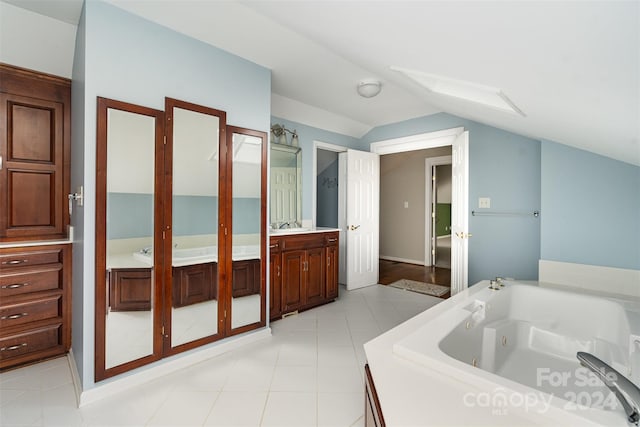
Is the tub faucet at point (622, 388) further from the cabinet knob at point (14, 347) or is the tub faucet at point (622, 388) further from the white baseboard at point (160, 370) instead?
the cabinet knob at point (14, 347)

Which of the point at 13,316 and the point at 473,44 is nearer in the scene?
the point at 473,44

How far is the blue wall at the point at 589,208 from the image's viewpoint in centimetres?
214

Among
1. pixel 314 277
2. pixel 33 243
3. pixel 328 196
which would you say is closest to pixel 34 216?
pixel 33 243

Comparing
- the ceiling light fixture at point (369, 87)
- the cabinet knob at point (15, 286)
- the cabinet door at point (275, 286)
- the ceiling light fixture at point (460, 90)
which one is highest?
the ceiling light fixture at point (369, 87)

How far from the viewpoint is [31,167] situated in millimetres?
2217

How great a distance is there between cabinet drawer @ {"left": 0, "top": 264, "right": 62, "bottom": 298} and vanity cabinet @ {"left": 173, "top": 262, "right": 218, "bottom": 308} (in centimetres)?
97

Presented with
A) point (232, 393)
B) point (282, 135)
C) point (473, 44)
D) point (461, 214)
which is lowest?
point (232, 393)


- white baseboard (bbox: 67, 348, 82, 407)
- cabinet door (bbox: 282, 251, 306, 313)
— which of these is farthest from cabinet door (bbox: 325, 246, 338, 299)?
white baseboard (bbox: 67, 348, 82, 407)

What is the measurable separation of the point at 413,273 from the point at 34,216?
5070mm

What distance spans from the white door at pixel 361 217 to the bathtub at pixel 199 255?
1.90m

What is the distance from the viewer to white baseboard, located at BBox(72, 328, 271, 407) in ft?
5.49

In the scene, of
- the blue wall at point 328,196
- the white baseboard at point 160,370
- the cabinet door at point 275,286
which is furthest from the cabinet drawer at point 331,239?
the white baseboard at point 160,370

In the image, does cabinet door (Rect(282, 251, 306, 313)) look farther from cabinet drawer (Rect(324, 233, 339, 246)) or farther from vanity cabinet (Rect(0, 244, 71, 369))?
vanity cabinet (Rect(0, 244, 71, 369))

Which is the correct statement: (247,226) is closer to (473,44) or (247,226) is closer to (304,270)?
(304,270)
